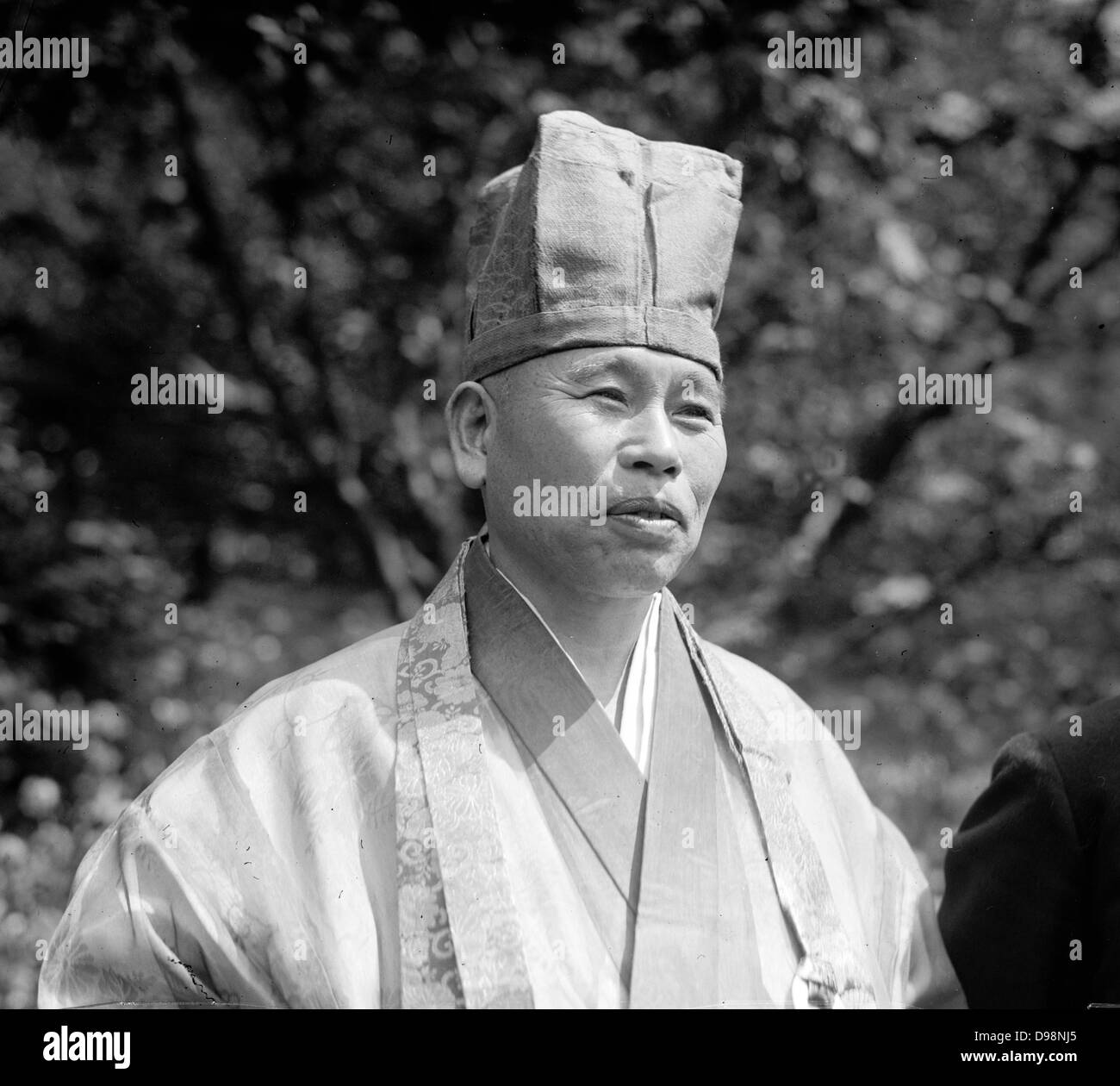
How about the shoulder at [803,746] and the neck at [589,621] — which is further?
the shoulder at [803,746]

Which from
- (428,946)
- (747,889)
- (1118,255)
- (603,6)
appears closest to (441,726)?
(428,946)

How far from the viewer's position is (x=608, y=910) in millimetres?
2342

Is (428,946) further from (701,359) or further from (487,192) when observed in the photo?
(487,192)

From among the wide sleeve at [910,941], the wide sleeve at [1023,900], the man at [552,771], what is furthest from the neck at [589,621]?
the wide sleeve at [1023,900]

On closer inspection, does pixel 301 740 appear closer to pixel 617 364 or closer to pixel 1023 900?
pixel 617 364

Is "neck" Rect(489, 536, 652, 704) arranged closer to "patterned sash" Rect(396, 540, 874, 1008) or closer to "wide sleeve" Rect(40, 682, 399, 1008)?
"patterned sash" Rect(396, 540, 874, 1008)

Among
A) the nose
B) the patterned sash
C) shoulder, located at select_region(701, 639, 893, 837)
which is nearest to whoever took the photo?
the patterned sash

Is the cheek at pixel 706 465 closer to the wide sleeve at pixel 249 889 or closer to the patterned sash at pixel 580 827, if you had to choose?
the patterned sash at pixel 580 827

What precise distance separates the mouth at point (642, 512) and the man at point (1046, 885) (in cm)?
83

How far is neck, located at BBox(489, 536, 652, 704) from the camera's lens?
2545 millimetres

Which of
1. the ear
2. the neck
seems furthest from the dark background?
the neck

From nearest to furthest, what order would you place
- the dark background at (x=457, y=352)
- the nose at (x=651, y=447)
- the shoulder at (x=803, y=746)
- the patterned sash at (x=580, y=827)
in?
the patterned sash at (x=580, y=827)
the nose at (x=651, y=447)
the shoulder at (x=803, y=746)
the dark background at (x=457, y=352)

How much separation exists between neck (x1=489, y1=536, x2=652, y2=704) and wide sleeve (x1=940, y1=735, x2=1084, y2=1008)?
725 millimetres

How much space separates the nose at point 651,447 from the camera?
2412 millimetres
